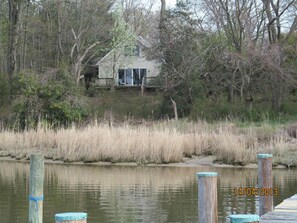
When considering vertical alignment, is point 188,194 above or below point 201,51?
below

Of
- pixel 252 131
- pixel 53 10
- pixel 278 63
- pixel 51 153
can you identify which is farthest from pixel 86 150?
pixel 53 10

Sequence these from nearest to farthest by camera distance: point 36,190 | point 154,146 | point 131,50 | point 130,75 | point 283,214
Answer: point 36,190 → point 283,214 → point 154,146 → point 131,50 → point 130,75

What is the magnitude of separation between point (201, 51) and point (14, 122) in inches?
507

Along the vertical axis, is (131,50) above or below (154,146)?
above

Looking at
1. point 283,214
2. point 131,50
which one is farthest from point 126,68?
point 283,214

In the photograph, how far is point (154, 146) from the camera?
2223 cm

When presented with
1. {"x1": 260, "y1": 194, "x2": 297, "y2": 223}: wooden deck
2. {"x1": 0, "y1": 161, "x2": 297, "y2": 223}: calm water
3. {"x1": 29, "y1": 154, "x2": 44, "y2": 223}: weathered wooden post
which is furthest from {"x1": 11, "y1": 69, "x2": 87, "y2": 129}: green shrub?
{"x1": 29, "y1": 154, "x2": 44, "y2": 223}: weathered wooden post

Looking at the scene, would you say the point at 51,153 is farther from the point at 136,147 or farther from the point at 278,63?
the point at 278,63

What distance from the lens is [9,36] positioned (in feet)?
139

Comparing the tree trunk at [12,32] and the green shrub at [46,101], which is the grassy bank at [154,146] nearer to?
the green shrub at [46,101]

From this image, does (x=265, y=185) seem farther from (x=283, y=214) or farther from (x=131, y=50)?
(x=131, y=50)

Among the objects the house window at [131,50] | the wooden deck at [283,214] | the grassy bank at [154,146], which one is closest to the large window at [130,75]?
the house window at [131,50]

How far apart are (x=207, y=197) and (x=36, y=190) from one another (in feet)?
7.09

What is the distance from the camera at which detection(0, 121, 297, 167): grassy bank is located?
2222 centimetres
